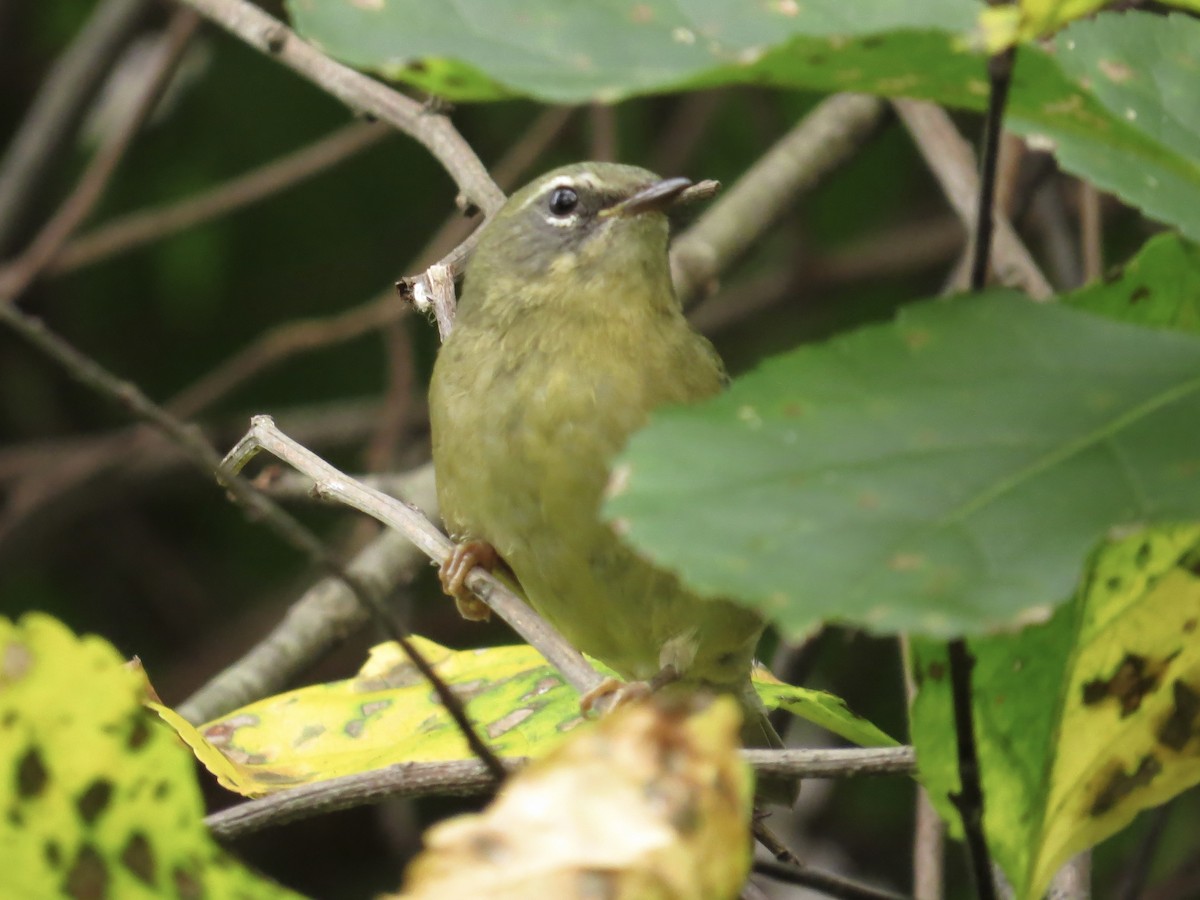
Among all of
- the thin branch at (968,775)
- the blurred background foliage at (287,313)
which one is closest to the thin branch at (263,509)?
the thin branch at (968,775)

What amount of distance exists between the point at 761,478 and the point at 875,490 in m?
0.08

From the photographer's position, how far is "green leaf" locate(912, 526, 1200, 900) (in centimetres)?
158

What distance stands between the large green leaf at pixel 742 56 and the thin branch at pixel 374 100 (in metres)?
1.77

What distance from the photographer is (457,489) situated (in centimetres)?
300

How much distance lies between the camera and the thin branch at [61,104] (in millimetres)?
5121

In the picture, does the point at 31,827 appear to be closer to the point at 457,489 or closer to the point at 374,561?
the point at 457,489

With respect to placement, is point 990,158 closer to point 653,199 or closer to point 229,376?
point 653,199

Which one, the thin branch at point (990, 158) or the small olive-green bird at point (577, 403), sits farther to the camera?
the small olive-green bird at point (577, 403)

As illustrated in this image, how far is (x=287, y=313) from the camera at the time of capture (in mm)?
5730

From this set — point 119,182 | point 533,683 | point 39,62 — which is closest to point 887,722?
point 533,683

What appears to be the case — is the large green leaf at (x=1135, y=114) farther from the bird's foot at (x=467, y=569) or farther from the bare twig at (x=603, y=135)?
the bare twig at (x=603, y=135)

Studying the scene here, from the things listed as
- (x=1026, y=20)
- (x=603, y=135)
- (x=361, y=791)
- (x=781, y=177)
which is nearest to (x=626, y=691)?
(x=361, y=791)

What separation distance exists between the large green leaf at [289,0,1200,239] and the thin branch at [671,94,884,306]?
3.01 meters

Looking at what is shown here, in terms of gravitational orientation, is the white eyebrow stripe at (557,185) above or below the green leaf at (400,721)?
above
